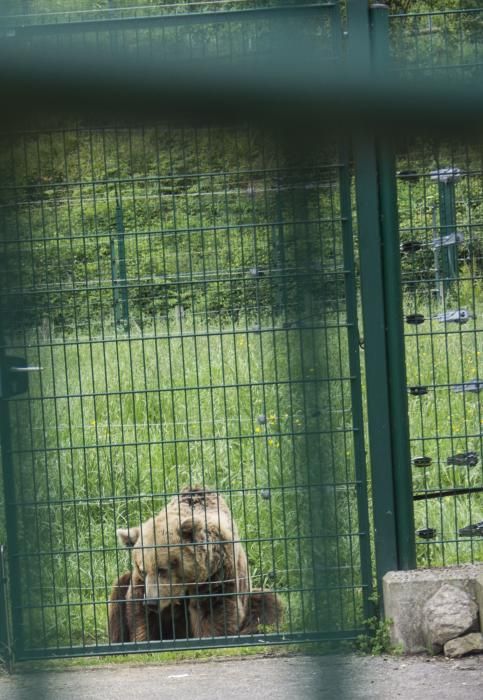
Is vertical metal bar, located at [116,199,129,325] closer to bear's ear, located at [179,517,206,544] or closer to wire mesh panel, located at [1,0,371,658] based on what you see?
wire mesh panel, located at [1,0,371,658]

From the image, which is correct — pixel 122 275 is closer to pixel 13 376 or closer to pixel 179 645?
pixel 179 645

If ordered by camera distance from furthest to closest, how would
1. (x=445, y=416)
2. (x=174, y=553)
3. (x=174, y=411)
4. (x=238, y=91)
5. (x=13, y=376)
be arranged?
1. (x=445, y=416)
2. (x=174, y=553)
3. (x=174, y=411)
4. (x=13, y=376)
5. (x=238, y=91)

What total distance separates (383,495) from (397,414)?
367 mm

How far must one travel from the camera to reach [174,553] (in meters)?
5.25

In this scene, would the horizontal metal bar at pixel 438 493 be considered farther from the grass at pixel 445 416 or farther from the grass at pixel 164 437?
the grass at pixel 164 437

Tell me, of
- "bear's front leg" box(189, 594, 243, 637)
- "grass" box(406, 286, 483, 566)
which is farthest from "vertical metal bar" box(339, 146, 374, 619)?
"bear's front leg" box(189, 594, 243, 637)

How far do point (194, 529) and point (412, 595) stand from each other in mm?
1038

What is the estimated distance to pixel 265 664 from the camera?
200 inches

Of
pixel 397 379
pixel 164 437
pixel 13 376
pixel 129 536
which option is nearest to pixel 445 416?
pixel 397 379

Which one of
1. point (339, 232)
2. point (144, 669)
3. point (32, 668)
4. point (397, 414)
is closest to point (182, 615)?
point (144, 669)

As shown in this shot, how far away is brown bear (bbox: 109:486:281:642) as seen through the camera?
5.16 m

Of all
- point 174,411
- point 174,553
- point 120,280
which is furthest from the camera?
point 174,553

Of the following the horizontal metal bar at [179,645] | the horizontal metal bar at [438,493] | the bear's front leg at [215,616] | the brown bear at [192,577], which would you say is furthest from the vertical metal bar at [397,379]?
Answer: the bear's front leg at [215,616]

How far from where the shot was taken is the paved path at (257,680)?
4.59 m
